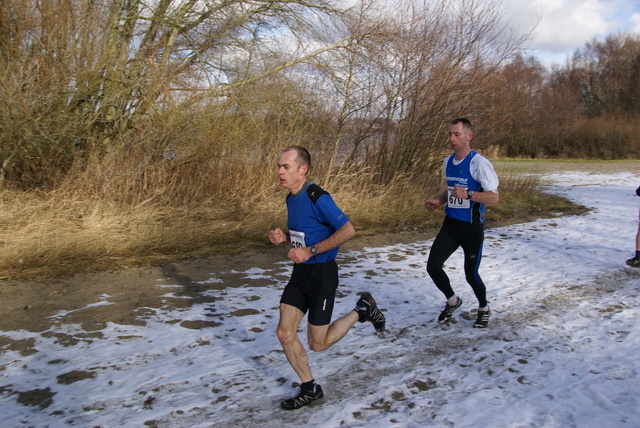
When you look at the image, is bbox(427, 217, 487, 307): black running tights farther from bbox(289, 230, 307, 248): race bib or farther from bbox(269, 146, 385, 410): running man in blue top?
bbox(289, 230, 307, 248): race bib

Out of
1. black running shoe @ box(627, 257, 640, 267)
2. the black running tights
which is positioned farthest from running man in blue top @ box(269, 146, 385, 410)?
black running shoe @ box(627, 257, 640, 267)

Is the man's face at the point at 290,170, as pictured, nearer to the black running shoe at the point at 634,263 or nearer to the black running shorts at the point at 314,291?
the black running shorts at the point at 314,291

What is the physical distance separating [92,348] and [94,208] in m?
4.24

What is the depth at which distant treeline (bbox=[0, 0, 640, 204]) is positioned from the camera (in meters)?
8.24

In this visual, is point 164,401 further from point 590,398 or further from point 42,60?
point 42,60

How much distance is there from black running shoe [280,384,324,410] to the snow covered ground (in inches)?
2.3

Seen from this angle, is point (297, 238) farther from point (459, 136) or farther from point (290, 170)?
point (459, 136)

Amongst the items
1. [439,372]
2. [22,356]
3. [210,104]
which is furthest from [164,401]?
[210,104]

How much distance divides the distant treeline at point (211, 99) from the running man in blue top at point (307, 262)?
241 inches

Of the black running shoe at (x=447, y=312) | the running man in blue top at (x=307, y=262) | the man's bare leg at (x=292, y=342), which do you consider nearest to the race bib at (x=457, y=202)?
the black running shoe at (x=447, y=312)

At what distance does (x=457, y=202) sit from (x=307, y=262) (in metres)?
2.07

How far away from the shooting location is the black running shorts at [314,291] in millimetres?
3459

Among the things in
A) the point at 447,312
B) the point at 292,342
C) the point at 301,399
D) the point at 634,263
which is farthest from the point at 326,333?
the point at 634,263

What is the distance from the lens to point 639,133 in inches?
1336
